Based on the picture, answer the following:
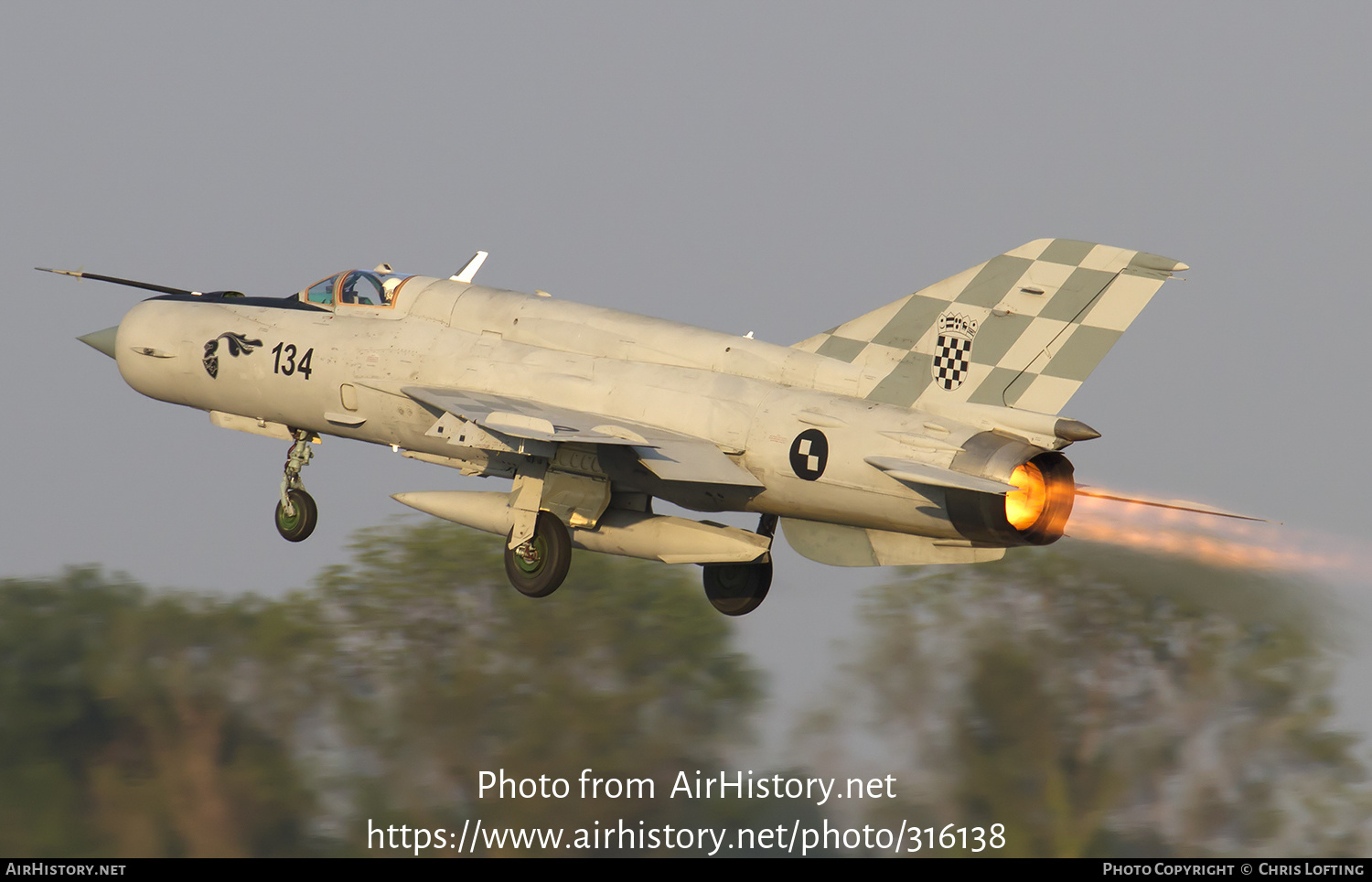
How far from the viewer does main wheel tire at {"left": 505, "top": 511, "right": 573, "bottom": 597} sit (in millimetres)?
16703

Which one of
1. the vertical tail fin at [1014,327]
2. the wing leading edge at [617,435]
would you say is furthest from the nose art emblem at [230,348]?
the vertical tail fin at [1014,327]

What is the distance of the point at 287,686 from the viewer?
2583cm

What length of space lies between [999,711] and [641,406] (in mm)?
11251

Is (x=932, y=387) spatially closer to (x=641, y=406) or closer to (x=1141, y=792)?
(x=641, y=406)

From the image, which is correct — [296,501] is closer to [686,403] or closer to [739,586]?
[739,586]

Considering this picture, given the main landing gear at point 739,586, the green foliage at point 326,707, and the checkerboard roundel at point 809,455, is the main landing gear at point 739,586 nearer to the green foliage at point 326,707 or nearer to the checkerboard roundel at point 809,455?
the checkerboard roundel at point 809,455

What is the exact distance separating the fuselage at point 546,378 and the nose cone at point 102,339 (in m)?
0.40

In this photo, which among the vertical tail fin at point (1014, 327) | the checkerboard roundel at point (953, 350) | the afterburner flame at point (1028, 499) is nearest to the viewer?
the afterburner flame at point (1028, 499)

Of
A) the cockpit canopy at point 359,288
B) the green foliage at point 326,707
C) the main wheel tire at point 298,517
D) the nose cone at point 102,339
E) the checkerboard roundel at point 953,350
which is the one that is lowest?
the green foliage at point 326,707

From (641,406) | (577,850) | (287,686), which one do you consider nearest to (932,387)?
(641,406)

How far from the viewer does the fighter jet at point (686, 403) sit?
47.4 ft

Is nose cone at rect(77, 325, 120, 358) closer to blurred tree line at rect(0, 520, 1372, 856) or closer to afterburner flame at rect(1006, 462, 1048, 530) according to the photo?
blurred tree line at rect(0, 520, 1372, 856)

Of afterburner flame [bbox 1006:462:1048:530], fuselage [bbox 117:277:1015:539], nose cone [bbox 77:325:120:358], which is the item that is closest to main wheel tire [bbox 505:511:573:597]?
fuselage [bbox 117:277:1015:539]

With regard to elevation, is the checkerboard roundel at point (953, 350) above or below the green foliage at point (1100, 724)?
above
